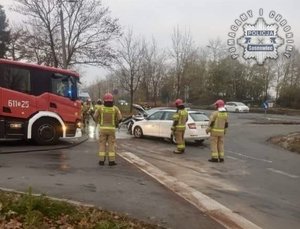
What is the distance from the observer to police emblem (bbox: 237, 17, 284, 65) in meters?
Answer: 27.5

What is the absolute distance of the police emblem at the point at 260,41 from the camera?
2752 centimetres

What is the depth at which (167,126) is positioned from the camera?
861 inches

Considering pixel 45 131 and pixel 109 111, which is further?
pixel 45 131

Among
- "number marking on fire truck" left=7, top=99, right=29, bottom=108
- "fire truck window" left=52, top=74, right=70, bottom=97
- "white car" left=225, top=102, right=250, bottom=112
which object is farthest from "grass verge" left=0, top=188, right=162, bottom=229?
"white car" left=225, top=102, right=250, bottom=112

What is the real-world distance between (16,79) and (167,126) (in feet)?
22.8

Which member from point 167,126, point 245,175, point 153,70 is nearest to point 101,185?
point 245,175

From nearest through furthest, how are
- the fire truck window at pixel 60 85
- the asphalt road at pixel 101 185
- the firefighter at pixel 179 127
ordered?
the asphalt road at pixel 101 185 → the firefighter at pixel 179 127 → the fire truck window at pixel 60 85

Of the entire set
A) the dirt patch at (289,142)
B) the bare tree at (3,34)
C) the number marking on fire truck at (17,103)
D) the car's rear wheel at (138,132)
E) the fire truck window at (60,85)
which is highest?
the bare tree at (3,34)

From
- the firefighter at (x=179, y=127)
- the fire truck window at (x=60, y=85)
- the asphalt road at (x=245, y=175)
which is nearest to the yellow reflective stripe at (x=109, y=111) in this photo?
the asphalt road at (x=245, y=175)

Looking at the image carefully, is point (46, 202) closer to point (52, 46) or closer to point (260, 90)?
point (52, 46)

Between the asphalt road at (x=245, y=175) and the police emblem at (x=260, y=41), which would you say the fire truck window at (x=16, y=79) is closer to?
the asphalt road at (x=245, y=175)

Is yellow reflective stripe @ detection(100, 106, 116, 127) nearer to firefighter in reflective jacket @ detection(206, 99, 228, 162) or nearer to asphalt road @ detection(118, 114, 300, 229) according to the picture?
asphalt road @ detection(118, 114, 300, 229)

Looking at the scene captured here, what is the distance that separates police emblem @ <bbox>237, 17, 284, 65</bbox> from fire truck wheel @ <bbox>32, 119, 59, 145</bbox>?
518 inches

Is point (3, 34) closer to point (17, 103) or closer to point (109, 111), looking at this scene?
point (17, 103)
